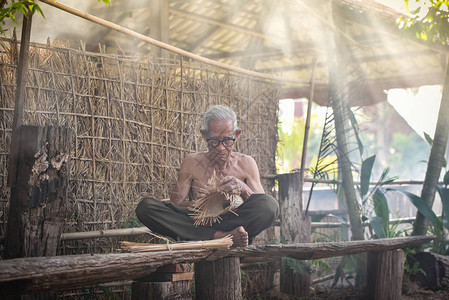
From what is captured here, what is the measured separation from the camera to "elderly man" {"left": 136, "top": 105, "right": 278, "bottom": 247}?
342 cm

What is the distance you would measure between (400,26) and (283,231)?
3529 millimetres

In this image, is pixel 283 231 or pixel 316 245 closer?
pixel 316 245

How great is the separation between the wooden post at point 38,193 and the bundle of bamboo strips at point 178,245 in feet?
1.57

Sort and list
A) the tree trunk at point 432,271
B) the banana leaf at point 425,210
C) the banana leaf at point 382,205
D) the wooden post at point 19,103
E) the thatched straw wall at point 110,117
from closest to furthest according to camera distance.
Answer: the wooden post at point 19,103, the thatched straw wall at point 110,117, the tree trunk at point 432,271, the banana leaf at point 425,210, the banana leaf at point 382,205

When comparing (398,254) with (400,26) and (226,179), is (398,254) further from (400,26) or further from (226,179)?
(400,26)

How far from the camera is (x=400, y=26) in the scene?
6.94 m

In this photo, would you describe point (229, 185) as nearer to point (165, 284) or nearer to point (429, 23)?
point (165, 284)

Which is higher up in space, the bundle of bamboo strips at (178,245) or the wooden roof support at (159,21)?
the wooden roof support at (159,21)

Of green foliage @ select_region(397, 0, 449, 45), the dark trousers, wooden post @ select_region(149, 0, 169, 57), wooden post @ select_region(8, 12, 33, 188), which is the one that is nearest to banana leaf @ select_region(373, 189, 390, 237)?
green foliage @ select_region(397, 0, 449, 45)

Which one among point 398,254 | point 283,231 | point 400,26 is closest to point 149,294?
point 283,231

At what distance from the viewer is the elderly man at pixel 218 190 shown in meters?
3.42

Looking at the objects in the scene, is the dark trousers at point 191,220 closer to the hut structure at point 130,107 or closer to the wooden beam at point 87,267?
the wooden beam at point 87,267

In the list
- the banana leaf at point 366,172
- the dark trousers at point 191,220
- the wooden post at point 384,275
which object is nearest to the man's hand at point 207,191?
the dark trousers at point 191,220

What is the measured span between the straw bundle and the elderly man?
37 millimetres
